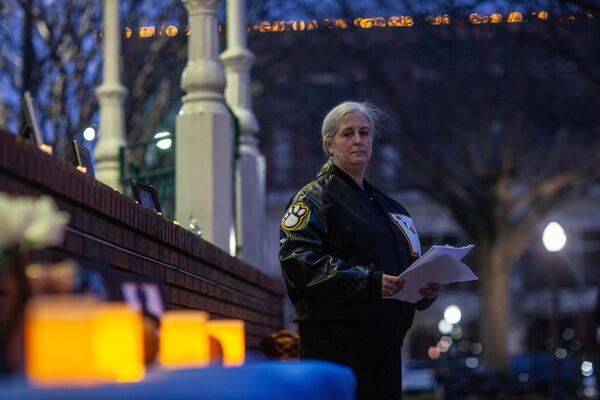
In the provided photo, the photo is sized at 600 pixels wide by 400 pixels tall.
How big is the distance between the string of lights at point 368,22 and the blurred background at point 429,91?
0.05 m

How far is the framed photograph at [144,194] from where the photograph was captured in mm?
7461

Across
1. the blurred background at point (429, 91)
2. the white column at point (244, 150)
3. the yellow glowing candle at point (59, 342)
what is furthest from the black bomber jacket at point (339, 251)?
the blurred background at point (429, 91)

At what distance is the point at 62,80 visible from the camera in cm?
2198

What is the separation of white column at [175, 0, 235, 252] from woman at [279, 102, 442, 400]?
476cm

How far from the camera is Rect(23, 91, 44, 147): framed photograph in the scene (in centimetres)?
588

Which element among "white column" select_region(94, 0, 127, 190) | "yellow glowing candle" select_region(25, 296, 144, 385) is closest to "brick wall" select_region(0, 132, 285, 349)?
"yellow glowing candle" select_region(25, 296, 144, 385)

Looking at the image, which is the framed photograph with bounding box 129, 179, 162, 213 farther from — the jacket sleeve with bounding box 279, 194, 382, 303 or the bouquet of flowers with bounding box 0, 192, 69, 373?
the bouquet of flowers with bounding box 0, 192, 69, 373

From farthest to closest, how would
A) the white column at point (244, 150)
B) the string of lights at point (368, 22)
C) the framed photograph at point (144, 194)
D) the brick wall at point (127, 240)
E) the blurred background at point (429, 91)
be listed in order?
1. the blurred background at point (429, 91)
2. the string of lights at point (368, 22)
3. the white column at point (244, 150)
4. the framed photograph at point (144, 194)
5. the brick wall at point (127, 240)

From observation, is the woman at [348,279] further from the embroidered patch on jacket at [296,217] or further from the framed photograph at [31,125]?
the framed photograph at [31,125]

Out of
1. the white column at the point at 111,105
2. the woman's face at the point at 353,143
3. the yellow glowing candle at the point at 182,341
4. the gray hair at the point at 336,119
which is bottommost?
the yellow glowing candle at the point at 182,341

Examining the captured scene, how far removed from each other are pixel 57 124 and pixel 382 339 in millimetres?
15948

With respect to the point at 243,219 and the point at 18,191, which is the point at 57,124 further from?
the point at 18,191

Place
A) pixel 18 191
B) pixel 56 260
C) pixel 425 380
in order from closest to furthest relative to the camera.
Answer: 1. pixel 18 191
2. pixel 56 260
3. pixel 425 380

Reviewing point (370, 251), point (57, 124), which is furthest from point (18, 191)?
point (57, 124)
